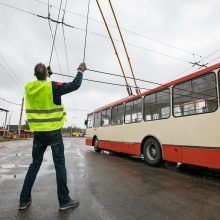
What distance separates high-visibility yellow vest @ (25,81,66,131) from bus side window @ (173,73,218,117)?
3.88 meters

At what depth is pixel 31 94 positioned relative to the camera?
306cm

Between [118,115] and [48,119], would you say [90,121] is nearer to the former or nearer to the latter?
[118,115]

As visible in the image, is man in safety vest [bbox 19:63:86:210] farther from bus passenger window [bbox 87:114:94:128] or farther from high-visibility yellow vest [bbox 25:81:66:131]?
bus passenger window [bbox 87:114:94:128]

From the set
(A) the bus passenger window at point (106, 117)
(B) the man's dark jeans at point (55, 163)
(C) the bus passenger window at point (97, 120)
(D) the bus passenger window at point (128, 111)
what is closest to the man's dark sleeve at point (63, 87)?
(B) the man's dark jeans at point (55, 163)

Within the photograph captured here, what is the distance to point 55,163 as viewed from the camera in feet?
9.93

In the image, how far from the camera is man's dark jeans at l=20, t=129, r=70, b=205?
2932 mm

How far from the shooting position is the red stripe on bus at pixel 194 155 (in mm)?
4906

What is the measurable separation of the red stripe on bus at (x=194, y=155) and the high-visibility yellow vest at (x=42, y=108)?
3.73 m

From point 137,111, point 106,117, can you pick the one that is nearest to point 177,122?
point 137,111

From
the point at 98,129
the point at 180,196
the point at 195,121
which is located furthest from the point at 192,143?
the point at 98,129

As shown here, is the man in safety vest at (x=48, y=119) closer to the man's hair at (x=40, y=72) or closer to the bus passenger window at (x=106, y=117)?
the man's hair at (x=40, y=72)

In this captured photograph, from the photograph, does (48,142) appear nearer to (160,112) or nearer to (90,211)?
(90,211)

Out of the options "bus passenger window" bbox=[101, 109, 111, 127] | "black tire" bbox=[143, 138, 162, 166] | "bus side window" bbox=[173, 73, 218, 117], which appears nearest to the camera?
"bus side window" bbox=[173, 73, 218, 117]

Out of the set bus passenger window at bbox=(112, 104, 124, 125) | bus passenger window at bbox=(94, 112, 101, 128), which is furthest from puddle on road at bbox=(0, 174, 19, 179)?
bus passenger window at bbox=(94, 112, 101, 128)
